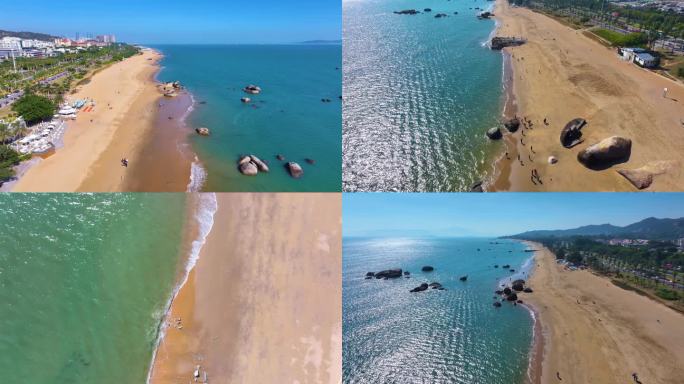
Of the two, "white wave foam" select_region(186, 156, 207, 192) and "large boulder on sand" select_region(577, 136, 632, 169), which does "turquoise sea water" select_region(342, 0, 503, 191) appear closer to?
"large boulder on sand" select_region(577, 136, 632, 169)

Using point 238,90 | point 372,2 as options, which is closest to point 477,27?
point 372,2

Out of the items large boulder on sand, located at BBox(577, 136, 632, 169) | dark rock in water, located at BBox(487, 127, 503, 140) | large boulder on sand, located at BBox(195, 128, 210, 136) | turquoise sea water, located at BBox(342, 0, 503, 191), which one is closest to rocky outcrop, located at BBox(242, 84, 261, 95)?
turquoise sea water, located at BBox(342, 0, 503, 191)

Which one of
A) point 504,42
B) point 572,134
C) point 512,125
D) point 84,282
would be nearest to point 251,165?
point 84,282

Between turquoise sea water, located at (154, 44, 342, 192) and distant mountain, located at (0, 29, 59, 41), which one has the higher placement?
distant mountain, located at (0, 29, 59, 41)

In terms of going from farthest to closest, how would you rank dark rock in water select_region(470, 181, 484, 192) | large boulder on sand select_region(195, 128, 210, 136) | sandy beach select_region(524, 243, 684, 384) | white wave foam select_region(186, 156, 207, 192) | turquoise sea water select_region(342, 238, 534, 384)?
large boulder on sand select_region(195, 128, 210, 136)
white wave foam select_region(186, 156, 207, 192)
dark rock in water select_region(470, 181, 484, 192)
turquoise sea water select_region(342, 238, 534, 384)
sandy beach select_region(524, 243, 684, 384)

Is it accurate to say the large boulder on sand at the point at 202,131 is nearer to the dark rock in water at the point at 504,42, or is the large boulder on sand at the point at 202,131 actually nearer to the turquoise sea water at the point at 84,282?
the turquoise sea water at the point at 84,282

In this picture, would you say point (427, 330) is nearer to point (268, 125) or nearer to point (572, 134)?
point (572, 134)

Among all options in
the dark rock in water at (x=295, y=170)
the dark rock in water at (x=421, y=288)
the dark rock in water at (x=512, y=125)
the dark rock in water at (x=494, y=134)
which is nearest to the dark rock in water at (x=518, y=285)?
the dark rock in water at (x=421, y=288)

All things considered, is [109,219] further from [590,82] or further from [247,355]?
[590,82]
